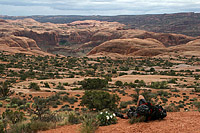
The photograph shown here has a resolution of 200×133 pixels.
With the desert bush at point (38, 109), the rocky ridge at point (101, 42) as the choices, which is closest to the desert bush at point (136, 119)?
the desert bush at point (38, 109)

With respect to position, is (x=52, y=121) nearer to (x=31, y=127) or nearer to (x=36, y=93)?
(x=31, y=127)

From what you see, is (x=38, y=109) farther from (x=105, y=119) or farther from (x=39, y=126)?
(x=105, y=119)

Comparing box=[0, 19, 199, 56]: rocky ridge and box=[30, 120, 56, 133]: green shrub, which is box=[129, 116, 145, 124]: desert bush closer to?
box=[30, 120, 56, 133]: green shrub

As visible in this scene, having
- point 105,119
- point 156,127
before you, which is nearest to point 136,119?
point 156,127

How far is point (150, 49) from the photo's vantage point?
7531cm

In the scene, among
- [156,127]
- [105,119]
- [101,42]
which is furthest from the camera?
[101,42]

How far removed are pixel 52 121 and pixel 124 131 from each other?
3.09m

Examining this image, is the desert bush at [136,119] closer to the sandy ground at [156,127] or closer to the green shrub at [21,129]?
the sandy ground at [156,127]

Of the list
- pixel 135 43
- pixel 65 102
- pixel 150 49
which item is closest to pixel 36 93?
pixel 65 102

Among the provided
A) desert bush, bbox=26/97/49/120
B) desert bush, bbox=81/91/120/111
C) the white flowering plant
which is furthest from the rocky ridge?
the white flowering plant

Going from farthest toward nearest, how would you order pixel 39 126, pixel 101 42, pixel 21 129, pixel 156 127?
pixel 101 42, pixel 39 126, pixel 21 129, pixel 156 127

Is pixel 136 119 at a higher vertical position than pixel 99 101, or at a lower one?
higher

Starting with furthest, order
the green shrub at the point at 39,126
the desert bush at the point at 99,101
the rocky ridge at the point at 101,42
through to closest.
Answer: the rocky ridge at the point at 101,42, the desert bush at the point at 99,101, the green shrub at the point at 39,126

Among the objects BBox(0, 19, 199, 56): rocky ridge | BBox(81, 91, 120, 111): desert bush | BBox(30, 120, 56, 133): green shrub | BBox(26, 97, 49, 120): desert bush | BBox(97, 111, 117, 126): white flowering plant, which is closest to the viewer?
BBox(30, 120, 56, 133): green shrub
